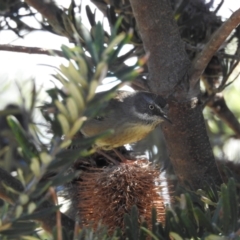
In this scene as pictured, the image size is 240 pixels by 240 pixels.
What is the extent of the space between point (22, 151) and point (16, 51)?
4.61 feet

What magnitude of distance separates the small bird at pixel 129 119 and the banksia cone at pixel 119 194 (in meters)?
0.86

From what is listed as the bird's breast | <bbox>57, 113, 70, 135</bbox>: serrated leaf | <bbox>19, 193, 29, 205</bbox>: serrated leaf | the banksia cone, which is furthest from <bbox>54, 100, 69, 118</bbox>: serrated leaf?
the bird's breast

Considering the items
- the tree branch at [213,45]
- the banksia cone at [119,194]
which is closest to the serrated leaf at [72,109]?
the banksia cone at [119,194]

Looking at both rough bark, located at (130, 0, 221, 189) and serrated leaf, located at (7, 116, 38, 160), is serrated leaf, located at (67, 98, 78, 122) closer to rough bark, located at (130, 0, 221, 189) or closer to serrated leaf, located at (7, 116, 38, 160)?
serrated leaf, located at (7, 116, 38, 160)

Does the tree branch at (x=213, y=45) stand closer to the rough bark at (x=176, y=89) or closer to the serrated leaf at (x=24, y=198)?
the rough bark at (x=176, y=89)

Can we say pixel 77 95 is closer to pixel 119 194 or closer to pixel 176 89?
pixel 119 194

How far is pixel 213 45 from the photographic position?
215 centimetres

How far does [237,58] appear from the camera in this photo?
2523 mm

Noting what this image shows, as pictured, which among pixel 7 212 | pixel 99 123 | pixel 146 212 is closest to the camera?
pixel 7 212

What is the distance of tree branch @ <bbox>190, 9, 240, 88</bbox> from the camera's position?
6.81 ft

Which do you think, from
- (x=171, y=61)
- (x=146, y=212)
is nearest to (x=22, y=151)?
(x=146, y=212)

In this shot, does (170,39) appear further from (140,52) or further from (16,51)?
(16,51)

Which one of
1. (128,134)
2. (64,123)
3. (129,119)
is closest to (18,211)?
(64,123)

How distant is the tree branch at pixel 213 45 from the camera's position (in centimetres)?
208
